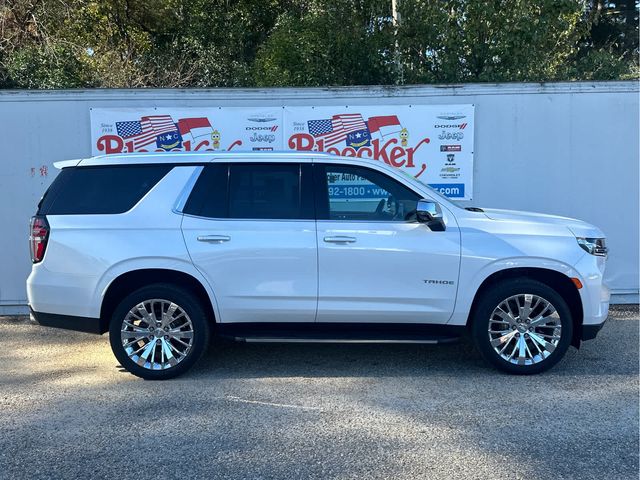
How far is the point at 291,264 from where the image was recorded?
5.29 metres

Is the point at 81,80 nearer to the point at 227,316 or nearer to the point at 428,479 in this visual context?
the point at 227,316

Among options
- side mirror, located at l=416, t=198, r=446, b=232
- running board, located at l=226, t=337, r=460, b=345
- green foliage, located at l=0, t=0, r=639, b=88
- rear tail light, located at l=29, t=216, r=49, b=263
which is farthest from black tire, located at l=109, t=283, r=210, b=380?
green foliage, located at l=0, t=0, r=639, b=88

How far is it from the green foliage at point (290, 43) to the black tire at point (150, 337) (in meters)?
6.74

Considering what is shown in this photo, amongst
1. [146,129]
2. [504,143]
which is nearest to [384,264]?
[504,143]

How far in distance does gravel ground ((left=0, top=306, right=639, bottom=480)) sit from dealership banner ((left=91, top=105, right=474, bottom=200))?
2.66 meters

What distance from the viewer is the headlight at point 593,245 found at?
5.35 meters

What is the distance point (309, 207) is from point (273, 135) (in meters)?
2.71

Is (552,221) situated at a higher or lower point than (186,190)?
lower

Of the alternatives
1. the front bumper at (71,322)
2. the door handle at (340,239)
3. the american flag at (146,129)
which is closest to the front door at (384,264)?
the door handle at (340,239)

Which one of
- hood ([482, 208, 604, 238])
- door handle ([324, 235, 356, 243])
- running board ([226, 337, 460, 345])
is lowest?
running board ([226, 337, 460, 345])

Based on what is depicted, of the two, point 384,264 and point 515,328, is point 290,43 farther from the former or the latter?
point 515,328

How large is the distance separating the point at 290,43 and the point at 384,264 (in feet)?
26.6

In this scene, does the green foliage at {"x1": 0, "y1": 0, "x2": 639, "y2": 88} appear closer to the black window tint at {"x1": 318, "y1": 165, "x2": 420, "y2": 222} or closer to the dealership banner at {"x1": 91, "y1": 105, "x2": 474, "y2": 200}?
the dealership banner at {"x1": 91, "y1": 105, "x2": 474, "y2": 200}

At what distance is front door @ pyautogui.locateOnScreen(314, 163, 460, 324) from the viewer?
5258mm
